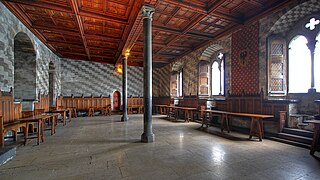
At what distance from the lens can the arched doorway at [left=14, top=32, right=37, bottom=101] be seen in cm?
687

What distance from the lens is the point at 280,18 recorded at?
5.13 metres

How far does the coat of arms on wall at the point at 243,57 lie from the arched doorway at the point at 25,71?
28.5 ft

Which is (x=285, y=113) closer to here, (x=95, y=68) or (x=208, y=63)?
(x=208, y=63)

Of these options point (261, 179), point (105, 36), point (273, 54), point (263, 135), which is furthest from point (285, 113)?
point (105, 36)

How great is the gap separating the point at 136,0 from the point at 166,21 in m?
1.99

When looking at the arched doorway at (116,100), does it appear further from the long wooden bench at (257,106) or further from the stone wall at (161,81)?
the long wooden bench at (257,106)

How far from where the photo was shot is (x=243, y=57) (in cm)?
634

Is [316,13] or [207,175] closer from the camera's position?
[207,175]

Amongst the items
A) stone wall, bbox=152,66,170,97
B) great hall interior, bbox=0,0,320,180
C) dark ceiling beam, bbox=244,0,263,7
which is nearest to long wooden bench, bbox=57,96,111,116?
great hall interior, bbox=0,0,320,180

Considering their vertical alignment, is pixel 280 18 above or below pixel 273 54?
above

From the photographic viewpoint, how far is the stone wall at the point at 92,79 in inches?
468

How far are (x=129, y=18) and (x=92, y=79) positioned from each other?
26.5 feet

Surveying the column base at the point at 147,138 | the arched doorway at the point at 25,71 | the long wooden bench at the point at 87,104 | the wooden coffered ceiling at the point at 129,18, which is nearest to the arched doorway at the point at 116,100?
the long wooden bench at the point at 87,104

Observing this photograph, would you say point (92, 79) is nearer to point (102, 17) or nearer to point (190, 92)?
point (190, 92)
